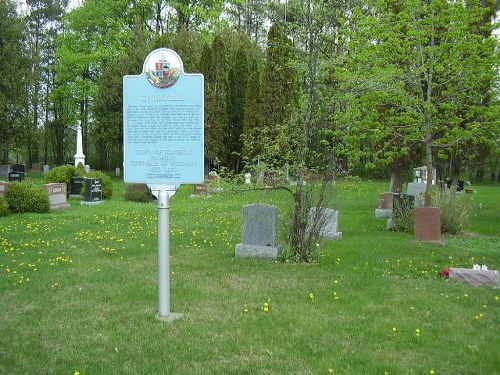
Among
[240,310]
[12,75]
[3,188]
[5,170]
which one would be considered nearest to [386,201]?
[240,310]

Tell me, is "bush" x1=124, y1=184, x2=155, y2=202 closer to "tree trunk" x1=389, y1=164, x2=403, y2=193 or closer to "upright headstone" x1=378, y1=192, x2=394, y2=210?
"upright headstone" x1=378, y1=192, x2=394, y2=210

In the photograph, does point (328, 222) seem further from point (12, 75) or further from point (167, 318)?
point (12, 75)

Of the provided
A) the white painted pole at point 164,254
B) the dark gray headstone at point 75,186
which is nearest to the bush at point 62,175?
the dark gray headstone at point 75,186

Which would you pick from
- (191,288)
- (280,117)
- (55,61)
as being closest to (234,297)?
(191,288)

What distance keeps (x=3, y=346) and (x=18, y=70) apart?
35848mm

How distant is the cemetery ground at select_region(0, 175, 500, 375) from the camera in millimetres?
4586

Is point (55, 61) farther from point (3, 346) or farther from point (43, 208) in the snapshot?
point (3, 346)

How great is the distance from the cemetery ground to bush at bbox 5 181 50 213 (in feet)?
17.2

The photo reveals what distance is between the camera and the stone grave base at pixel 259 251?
8.93m

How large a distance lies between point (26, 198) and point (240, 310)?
12285mm

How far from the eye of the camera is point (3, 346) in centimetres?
491

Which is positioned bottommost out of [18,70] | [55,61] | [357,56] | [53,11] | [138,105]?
[138,105]

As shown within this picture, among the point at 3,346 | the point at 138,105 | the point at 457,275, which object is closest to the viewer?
the point at 3,346

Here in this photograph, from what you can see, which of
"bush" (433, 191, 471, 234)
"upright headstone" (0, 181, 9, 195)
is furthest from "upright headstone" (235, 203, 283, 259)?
"upright headstone" (0, 181, 9, 195)
